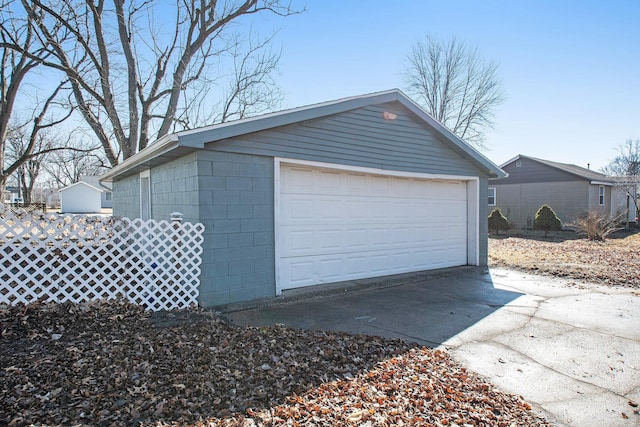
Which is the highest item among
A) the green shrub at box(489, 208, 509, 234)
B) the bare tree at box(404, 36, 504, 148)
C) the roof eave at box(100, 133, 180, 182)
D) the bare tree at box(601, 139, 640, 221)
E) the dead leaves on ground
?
the bare tree at box(404, 36, 504, 148)

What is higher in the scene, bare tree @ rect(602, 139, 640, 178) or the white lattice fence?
bare tree @ rect(602, 139, 640, 178)

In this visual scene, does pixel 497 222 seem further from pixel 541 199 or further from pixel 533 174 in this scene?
pixel 533 174

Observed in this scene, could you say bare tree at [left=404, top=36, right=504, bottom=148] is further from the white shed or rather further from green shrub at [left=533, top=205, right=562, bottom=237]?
the white shed

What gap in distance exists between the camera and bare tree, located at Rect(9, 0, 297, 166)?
14.6 m

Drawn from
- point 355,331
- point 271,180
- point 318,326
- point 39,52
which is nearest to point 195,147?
point 271,180

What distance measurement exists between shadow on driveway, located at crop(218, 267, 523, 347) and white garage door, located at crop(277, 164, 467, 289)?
1.39 feet

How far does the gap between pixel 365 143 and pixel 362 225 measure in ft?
5.47

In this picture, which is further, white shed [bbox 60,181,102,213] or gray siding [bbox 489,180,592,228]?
white shed [bbox 60,181,102,213]

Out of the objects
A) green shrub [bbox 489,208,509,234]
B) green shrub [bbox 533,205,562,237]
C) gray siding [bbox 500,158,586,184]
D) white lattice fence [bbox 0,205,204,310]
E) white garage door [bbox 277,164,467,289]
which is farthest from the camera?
gray siding [bbox 500,158,586,184]

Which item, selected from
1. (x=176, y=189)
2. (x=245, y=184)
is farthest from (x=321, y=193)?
(x=176, y=189)

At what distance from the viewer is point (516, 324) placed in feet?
16.4

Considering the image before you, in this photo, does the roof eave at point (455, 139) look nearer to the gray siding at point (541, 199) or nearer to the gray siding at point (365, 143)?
the gray siding at point (365, 143)

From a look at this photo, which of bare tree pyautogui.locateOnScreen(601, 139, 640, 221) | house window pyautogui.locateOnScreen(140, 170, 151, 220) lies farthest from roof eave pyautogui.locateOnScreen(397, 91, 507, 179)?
bare tree pyautogui.locateOnScreen(601, 139, 640, 221)

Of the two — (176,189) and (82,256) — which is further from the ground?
(176,189)
